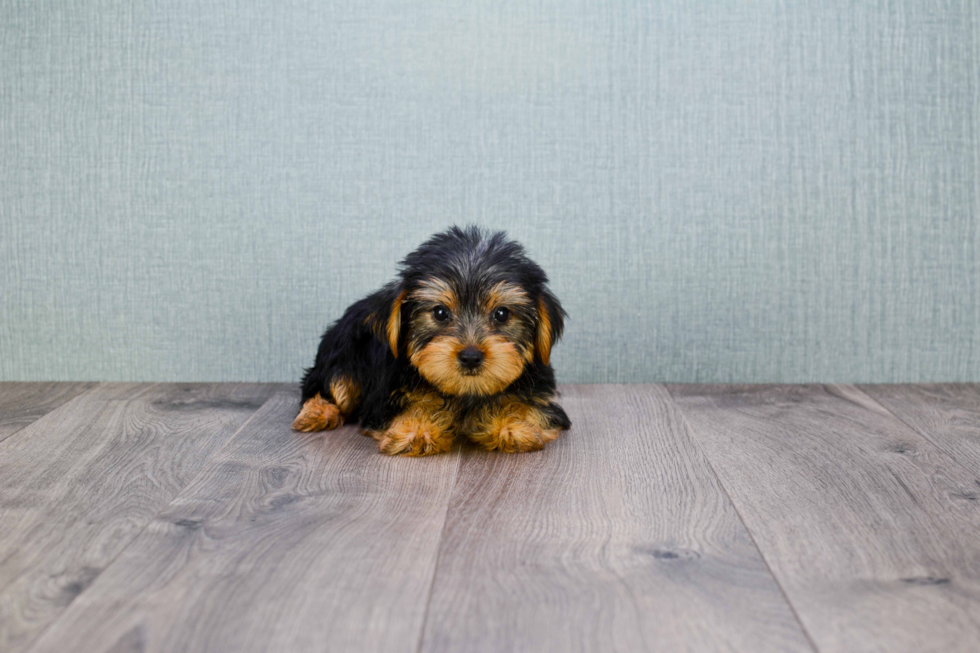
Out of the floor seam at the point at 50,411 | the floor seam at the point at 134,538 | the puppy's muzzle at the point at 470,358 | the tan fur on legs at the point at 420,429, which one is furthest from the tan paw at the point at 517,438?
the floor seam at the point at 50,411

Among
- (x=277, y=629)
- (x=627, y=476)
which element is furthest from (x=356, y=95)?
(x=277, y=629)

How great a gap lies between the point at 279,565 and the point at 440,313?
896 millimetres

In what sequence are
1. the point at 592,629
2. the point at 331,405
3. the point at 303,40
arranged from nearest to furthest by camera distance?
the point at 592,629, the point at 331,405, the point at 303,40

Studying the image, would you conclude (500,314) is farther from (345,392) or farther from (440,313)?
(345,392)

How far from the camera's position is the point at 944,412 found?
288cm

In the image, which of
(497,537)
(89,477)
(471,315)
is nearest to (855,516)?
(497,537)

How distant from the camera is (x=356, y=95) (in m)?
3.23

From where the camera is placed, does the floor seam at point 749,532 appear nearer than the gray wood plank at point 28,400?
Yes

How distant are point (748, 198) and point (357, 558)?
2.25 metres

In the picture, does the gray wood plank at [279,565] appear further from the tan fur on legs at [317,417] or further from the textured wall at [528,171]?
the textured wall at [528,171]

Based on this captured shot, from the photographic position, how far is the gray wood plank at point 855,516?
1.40 meters

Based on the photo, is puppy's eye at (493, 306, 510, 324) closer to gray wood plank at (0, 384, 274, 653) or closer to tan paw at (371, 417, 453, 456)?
tan paw at (371, 417, 453, 456)

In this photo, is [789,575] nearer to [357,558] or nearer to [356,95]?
[357,558]

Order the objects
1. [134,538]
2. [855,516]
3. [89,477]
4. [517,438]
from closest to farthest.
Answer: [134,538] < [855,516] < [89,477] < [517,438]
